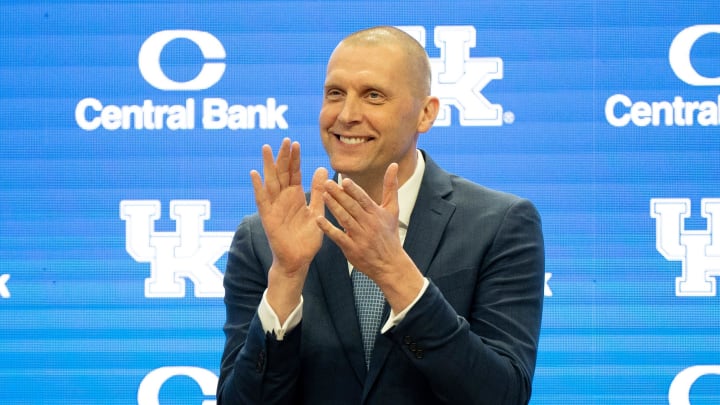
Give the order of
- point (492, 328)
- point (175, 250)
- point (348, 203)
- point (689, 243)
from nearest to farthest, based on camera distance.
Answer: point (348, 203) < point (492, 328) < point (689, 243) < point (175, 250)

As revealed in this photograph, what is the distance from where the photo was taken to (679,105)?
381 cm

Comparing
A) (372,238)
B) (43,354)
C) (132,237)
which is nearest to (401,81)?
(372,238)

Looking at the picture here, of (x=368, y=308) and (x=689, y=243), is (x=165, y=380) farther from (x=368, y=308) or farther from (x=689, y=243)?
(x=689, y=243)

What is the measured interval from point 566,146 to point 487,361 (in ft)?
6.15

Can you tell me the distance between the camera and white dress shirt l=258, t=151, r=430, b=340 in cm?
205

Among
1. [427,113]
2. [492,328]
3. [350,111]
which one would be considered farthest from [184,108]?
[492,328]

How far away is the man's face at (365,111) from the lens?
7.71 feet

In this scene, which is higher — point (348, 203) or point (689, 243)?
point (689, 243)

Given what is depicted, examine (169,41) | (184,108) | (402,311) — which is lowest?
(402,311)

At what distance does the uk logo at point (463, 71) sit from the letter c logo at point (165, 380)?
134cm

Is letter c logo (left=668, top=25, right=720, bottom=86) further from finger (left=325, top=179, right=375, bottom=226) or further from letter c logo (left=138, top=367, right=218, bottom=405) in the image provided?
finger (left=325, top=179, right=375, bottom=226)

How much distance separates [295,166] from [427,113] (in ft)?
1.61

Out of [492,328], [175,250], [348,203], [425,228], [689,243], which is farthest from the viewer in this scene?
[175,250]

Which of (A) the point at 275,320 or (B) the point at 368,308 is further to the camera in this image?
(B) the point at 368,308
